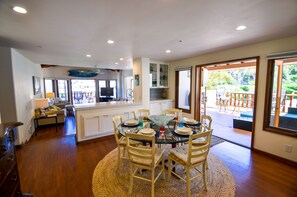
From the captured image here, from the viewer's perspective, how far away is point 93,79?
9.30 metres

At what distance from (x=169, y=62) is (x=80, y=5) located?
13.8ft

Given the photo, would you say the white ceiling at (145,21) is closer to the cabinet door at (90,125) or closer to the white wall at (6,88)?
the white wall at (6,88)

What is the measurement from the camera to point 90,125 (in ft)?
12.5

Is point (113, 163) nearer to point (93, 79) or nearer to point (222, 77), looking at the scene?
point (93, 79)

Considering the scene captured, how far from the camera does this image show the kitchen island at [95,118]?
369 centimetres

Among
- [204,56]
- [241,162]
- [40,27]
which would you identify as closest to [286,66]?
[204,56]

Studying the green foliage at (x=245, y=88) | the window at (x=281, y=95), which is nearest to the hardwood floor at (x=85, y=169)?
the window at (x=281, y=95)

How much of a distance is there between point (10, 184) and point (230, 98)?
8.94 metres

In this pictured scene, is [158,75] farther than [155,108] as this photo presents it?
Yes

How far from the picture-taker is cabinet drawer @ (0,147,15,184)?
1300 mm

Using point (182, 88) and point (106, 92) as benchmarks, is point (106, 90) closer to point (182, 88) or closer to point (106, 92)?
point (106, 92)

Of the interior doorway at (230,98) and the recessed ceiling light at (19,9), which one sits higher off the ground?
the recessed ceiling light at (19,9)

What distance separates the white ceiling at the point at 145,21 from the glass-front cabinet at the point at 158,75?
7.35ft

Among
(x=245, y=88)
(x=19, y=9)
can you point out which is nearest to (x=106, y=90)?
(x=19, y=9)
